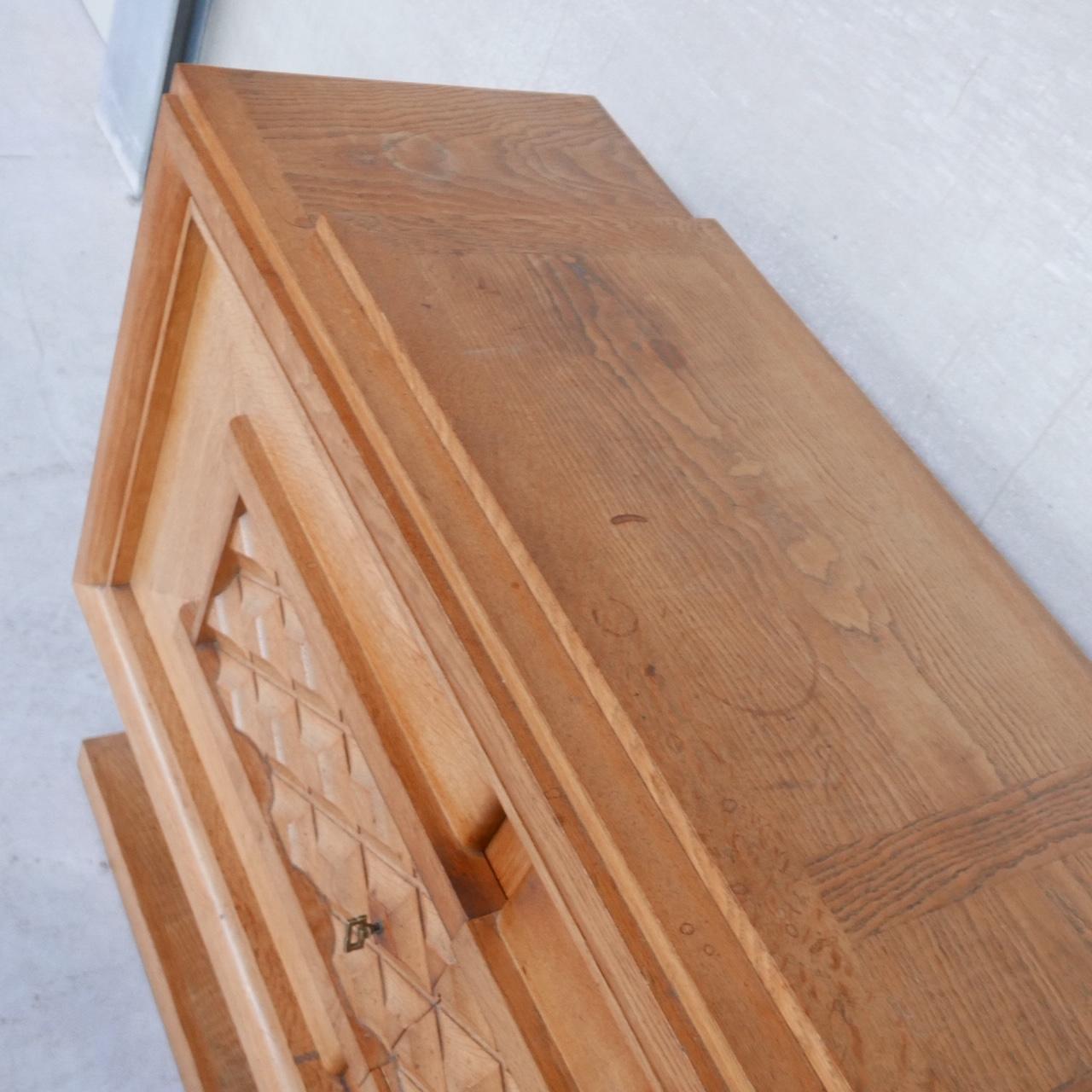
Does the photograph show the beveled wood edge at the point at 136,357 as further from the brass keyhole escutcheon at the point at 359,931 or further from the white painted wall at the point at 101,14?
the white painted wall at the point at 101,14

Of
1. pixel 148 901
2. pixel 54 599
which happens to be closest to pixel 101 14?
pixel 54 599

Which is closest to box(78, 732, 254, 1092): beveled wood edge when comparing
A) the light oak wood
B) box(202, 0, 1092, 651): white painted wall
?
the light oak wood

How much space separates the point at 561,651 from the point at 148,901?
86 centimetres

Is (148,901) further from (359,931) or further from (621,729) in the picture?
(621,729)

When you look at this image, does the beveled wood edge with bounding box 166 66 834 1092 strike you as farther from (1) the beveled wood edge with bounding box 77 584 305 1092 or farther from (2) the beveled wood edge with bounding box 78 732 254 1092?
(2) the beveled wood edge with bounding box 78 732 254 1092

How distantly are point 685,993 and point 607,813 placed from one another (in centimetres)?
8

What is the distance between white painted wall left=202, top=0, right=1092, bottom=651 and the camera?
80cm

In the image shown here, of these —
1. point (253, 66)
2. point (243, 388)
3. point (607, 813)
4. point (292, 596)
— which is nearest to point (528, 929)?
point (607, 813)

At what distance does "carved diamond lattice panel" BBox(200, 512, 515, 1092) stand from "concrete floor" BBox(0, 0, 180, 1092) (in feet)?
1.54

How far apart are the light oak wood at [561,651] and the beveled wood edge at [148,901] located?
0.23m

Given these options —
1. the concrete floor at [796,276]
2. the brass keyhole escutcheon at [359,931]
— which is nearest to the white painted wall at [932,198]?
the concrete floor at [796,276]

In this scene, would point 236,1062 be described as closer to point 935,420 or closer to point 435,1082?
point 435,1082

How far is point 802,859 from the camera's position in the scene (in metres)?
0.53

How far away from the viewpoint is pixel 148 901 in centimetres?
125
